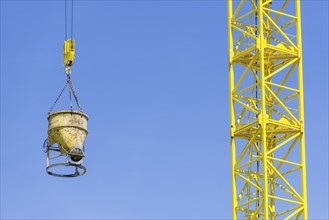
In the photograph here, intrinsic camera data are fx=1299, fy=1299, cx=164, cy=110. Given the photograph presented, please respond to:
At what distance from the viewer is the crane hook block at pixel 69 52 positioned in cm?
4409

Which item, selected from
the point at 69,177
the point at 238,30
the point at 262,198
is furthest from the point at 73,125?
the point at 238,30

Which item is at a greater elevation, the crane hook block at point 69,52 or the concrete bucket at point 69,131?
the crane hook block at point 69,52

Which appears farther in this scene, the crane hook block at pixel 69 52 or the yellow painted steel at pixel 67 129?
the crane hook block at pixel 69 52

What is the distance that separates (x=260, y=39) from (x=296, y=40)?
254cm

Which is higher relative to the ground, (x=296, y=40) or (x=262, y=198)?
(x=296, y=40)

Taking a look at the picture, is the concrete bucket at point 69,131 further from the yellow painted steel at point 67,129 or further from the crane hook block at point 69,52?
the crane hook block at point 69,52

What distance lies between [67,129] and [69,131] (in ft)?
0.36

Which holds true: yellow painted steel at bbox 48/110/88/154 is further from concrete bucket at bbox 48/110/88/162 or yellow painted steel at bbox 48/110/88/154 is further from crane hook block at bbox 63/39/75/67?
crane hook block at bbox 63/39/75/67

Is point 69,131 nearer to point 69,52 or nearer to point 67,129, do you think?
point 67,129

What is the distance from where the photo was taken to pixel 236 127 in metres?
66.3

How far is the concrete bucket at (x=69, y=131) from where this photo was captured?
40312mm

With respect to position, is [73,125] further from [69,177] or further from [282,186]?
[282,186]

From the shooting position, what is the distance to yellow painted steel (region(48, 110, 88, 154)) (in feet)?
132

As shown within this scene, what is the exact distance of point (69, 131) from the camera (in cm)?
4041
